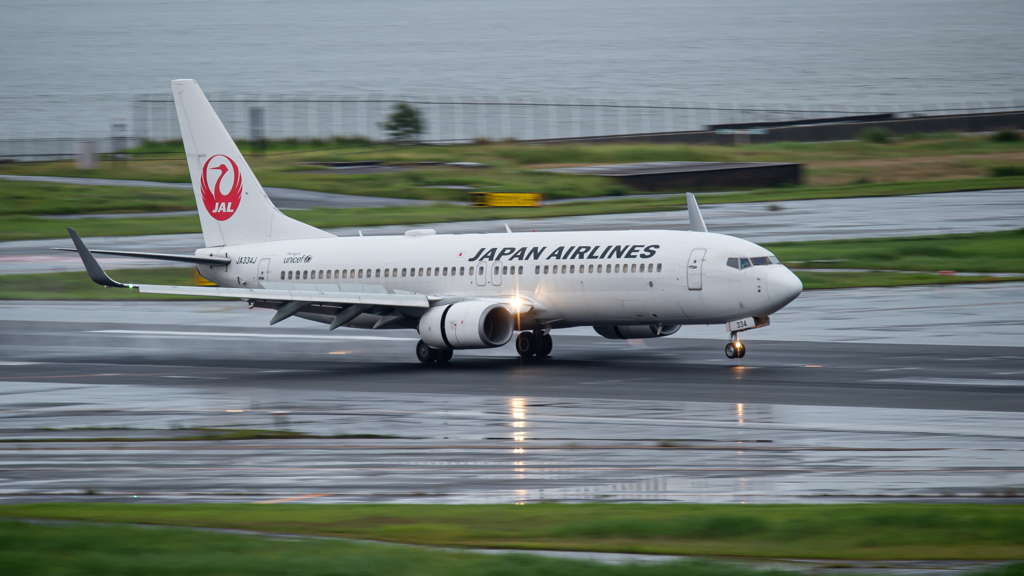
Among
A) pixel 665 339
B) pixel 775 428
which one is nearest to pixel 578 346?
pixel 665 339

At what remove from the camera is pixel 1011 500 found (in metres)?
14.8

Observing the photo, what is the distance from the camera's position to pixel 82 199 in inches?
3546

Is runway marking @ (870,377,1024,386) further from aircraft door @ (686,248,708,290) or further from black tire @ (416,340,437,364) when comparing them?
black tire @ (416,340,437,364)

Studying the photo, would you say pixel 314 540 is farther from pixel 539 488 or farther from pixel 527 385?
pixel 527 385

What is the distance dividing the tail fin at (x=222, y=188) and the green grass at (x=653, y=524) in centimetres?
2733

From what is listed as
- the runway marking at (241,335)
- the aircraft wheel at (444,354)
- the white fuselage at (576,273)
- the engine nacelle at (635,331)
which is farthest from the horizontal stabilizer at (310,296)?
the runway marking at (241,335)

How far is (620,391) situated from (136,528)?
619 inches

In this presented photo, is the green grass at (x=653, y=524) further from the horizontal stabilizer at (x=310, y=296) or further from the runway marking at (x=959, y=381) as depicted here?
the horizontal stabilizer at (x=310, y=296)

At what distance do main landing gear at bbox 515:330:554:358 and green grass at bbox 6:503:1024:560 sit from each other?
67.4ft

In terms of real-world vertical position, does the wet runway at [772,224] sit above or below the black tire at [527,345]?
above

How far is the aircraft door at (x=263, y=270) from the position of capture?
4084cm

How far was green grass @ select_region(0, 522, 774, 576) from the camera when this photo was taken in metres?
11.4

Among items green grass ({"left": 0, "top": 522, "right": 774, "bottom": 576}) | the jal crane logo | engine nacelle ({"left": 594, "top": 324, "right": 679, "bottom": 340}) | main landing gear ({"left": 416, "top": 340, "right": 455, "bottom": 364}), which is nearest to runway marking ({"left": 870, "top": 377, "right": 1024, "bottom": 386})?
engine nacelle ({"left": 594, "top": 324, "right": 679, "bottom": 340})

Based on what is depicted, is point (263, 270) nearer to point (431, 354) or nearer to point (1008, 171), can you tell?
point (431, 354)
